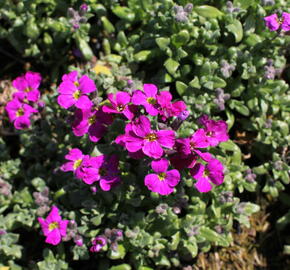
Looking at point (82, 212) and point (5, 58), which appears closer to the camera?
point (82, 212)

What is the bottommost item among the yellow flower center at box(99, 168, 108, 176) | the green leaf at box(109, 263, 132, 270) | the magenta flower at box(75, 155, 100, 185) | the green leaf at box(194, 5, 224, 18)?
the green leaf at box(109, 263, 132, 270)

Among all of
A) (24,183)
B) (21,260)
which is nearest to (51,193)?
(24,183)

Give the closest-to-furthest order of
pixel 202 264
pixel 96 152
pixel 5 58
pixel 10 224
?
pixel 96 152, pixel 10 224, pixel 202 264, pixel 5 58

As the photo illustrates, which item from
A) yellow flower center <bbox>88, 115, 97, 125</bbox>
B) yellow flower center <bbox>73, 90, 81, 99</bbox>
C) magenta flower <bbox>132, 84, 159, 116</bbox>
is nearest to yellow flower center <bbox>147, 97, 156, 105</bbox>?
magenta flower <bbox>132, 84, 159, 116</bbox>

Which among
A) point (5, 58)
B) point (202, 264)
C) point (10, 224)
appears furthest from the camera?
point (5, 58)

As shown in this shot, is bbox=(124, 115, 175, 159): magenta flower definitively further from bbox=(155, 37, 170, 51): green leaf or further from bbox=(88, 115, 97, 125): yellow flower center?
bbox=(155, 37, 170, 51): green leaf

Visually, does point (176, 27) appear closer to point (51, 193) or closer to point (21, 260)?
point (51, 193)
